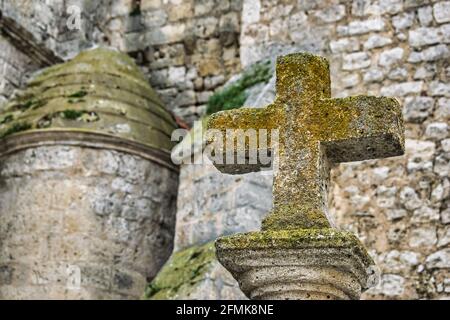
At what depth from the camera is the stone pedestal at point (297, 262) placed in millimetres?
3586

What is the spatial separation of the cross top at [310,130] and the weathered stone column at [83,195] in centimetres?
324

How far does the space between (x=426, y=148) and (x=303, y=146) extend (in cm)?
300

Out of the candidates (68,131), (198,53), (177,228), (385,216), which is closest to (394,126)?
(385,216)

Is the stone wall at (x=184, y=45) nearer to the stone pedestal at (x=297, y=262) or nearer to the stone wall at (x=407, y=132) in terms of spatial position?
the stone wall at (x=407, y=132)

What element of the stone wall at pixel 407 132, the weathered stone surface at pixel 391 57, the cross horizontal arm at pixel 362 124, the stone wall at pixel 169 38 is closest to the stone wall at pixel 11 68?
the stone wall at pixel 169 38

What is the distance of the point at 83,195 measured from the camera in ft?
23.6

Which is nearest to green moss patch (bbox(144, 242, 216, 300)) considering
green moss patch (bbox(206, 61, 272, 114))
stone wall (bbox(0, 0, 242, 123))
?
green moss patch (bbox(206, 61, 272, 114))

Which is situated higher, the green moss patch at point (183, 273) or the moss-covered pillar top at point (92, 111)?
the moss-covered pillar top at point (92, 111)

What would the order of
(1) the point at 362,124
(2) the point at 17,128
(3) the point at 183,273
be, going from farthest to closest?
(2) the point at 17,128
(3) the point at 183,273
(1) the point at 362,124

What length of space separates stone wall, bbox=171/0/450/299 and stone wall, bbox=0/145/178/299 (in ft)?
1.77

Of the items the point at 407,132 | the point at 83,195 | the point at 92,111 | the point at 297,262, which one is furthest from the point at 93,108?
the point at 297,262

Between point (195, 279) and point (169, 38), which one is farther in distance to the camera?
point (169, 38)

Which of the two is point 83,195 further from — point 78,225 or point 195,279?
point 195,279

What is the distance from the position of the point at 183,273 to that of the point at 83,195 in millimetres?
1315
